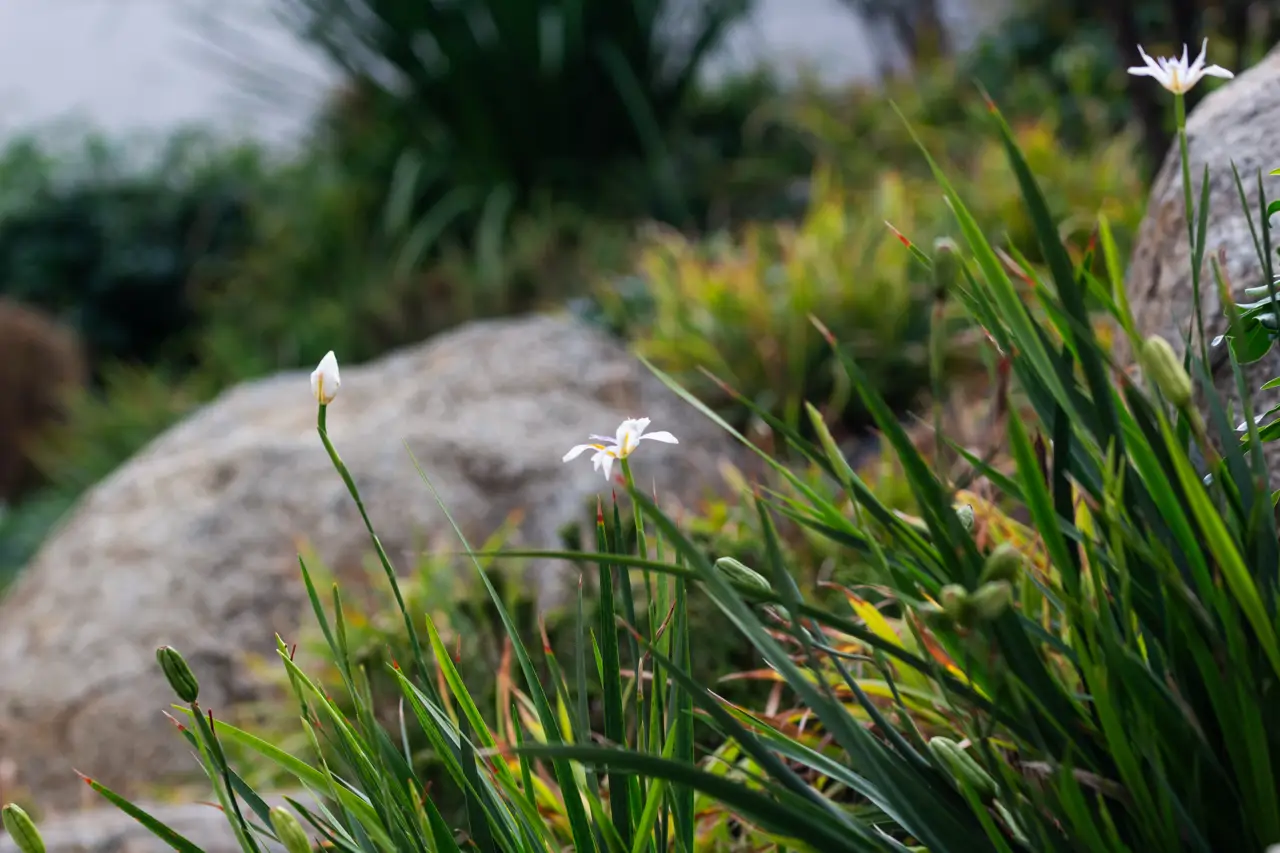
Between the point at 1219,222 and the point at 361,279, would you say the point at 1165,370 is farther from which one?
the point at 361,279

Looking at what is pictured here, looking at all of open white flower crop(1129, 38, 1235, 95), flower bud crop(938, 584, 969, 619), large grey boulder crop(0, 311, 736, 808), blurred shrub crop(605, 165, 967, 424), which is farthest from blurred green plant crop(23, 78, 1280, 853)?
blurred shrub crop(605, 165, 967, 424)

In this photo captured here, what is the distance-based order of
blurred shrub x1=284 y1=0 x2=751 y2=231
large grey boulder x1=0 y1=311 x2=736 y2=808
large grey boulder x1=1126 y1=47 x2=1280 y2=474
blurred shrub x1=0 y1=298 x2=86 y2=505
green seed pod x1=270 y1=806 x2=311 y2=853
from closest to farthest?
1. green seed pod x1=270 y1=806 x2=311 y2=853
2. large grey boulder x1=1126 y1=47 x2=1280 y2=474
3. large grey boulder x1=0 y1=311 x2=736 y2=808
4. blurred shrub x1=284 y1=0 x2=751 y2=231
5. blurred shrub x1=0 y1=298 x2=86 y2=505

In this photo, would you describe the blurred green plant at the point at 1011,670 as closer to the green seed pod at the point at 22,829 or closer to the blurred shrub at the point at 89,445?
the green seed pod at the point at 22,829

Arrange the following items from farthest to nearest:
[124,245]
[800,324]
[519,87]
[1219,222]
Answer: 1. [124,245]
2. [519,87]
3. [800,324]
4. [1219,222]

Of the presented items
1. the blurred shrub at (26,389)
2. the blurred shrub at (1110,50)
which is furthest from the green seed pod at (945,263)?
the blurred shrub at (26,389)

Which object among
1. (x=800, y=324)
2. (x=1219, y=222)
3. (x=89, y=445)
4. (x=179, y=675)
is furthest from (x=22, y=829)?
(x=89, y=445)

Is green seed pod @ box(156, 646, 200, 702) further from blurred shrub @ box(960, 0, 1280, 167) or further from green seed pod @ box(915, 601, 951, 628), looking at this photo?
blurred shrub @ box(960, 0, 1280, 167)

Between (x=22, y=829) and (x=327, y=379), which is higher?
(x=327, y=379)
